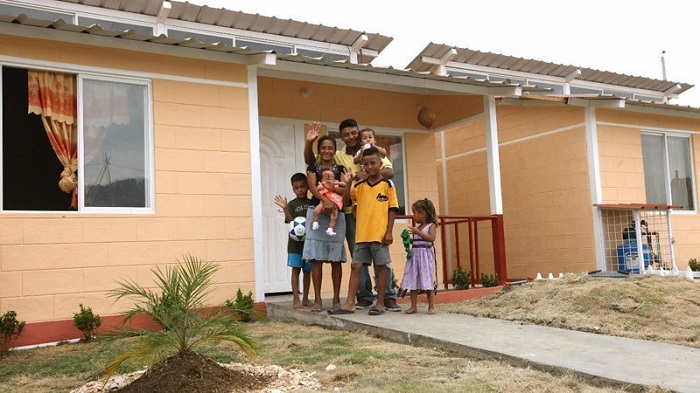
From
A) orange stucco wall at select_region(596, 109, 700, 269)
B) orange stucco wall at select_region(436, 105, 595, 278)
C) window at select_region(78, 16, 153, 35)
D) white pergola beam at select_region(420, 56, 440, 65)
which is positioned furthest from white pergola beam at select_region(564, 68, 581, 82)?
window at select_region(78, 16, 153, 35)

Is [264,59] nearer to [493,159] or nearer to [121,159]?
[121,159]

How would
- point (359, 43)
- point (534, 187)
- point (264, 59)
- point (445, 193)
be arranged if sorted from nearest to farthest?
1. point (264, 59)
2. point (534, 187)
3. point (359, 43)
4. point (445, 193)

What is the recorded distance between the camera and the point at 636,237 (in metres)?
9.86

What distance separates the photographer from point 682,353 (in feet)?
14.5

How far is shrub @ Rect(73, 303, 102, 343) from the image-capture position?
587cm

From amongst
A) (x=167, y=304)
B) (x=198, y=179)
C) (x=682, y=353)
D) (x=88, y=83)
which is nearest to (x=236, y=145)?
(x=198, y=179)

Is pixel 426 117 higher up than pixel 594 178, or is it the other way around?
pixel 426 117

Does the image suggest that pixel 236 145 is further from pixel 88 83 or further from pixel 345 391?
pixel 345 391

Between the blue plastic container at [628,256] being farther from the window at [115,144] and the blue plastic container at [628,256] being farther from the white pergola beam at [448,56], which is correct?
the window at [115,144]

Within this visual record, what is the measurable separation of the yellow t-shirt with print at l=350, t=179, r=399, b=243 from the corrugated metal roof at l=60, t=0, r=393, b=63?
17.1 feet

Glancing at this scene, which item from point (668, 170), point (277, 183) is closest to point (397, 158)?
point (277, 183)

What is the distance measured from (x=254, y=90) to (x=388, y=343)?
3461 mm

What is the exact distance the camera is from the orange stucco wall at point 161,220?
19.4 feet

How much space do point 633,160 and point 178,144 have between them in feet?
24.3
